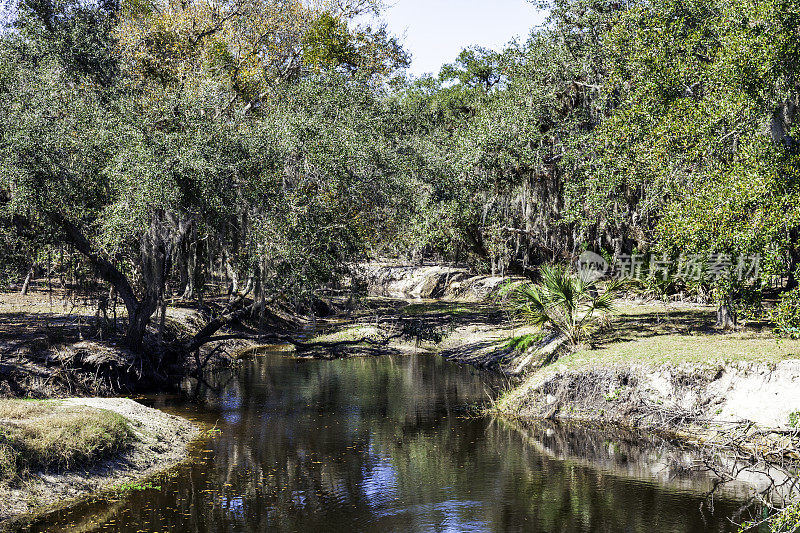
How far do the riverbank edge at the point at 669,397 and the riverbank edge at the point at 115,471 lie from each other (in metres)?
8.07

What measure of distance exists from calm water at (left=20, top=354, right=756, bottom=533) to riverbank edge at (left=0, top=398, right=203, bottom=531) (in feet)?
1.29

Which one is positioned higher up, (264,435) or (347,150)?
(347,150)

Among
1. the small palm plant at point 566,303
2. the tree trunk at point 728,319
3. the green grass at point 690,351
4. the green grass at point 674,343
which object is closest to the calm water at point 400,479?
the green grass at point 690,351

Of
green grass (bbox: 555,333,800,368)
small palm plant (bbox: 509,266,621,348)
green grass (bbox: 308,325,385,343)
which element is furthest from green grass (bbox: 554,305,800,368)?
green grass (bbox: 308,325,385,343)

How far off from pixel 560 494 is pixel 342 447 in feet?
16.8

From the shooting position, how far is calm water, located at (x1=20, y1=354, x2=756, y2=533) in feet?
36.0

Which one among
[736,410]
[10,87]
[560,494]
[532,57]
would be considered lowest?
[560,494]

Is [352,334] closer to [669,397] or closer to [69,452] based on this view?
[669,397]

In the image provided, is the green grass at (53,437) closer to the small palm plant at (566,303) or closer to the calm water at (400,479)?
the calm water at (400,479)

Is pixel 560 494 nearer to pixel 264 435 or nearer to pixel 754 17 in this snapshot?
pixel 264 435

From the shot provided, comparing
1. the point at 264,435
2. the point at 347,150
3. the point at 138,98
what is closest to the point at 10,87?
the point at 138,98

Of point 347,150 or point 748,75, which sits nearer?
point 748,75

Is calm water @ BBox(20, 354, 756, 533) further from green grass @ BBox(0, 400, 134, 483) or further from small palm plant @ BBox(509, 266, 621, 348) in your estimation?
small palm plant @ BBox(509, 266, 621, 348)

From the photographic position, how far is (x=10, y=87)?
1984cm
